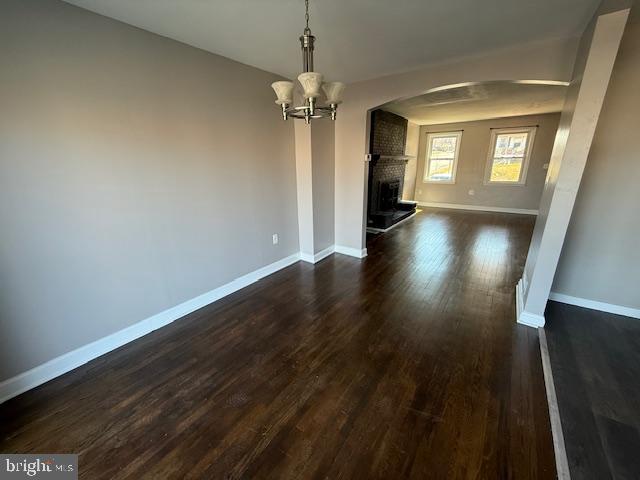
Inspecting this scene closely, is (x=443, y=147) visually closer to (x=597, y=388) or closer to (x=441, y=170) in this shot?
(x=441, y=170)

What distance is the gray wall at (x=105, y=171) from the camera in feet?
5.17

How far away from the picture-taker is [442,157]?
7602mm

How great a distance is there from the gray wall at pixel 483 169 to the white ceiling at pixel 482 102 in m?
0.33

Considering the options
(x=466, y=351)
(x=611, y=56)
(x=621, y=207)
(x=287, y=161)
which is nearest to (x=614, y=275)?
(x=621, y=207)

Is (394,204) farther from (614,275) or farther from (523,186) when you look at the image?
(614,275)

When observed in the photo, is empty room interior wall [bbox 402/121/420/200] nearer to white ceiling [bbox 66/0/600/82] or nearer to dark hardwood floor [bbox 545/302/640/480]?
white ceiling [bbox 66/0/600/82]

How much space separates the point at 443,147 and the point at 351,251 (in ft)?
17.8

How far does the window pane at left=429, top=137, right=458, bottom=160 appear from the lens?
737 centimetres

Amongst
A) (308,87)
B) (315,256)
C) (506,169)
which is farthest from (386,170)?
(308,87)

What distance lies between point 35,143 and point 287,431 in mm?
2296

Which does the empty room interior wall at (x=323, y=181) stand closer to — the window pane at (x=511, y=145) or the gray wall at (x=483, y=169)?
the gray wall at (x=483, y=169)

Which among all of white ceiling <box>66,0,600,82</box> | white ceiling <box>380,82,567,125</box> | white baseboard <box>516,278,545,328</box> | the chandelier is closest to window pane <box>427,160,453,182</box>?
white ceiling <box>380,82,567,125</box>

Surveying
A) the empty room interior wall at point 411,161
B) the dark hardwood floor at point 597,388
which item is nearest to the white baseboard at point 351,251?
the dark hardwood floor at point 597,388

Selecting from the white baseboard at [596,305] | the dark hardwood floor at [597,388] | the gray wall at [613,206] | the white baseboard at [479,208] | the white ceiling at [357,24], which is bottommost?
the dark hardwood floor at [597,388]
